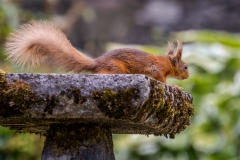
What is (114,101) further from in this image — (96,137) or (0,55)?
(0,55)

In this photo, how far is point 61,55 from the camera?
2.14m

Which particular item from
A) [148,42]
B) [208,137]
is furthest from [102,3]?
[208,137]

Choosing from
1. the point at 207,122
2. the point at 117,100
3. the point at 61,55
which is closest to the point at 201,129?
the point at 207,122

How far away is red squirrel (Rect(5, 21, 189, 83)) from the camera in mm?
2020

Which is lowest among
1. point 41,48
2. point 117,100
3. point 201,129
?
point 117,100

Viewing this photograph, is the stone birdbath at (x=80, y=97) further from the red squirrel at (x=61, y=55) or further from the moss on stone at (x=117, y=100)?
the red squirrel at (x=61, y=55)

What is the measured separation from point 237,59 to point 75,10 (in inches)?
89.8

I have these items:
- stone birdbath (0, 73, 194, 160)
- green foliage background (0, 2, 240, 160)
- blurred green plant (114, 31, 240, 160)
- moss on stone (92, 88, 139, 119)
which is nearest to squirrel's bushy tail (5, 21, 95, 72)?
stone birdbath (0, 73, 194, 160)

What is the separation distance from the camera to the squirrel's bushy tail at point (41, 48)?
2.01m

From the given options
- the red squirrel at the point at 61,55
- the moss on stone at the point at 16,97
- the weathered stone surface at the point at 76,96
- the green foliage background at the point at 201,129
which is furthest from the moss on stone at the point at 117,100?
the green foliage background at the point at 201,129

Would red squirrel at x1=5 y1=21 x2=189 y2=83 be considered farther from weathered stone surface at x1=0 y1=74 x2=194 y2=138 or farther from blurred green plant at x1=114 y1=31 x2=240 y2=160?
blurred green plant at x1=114 y1=31 x2=240 y2=160

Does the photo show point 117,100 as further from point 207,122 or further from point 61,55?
point 207,122

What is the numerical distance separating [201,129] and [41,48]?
10.3 ft

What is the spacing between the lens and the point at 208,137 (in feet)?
16.0
